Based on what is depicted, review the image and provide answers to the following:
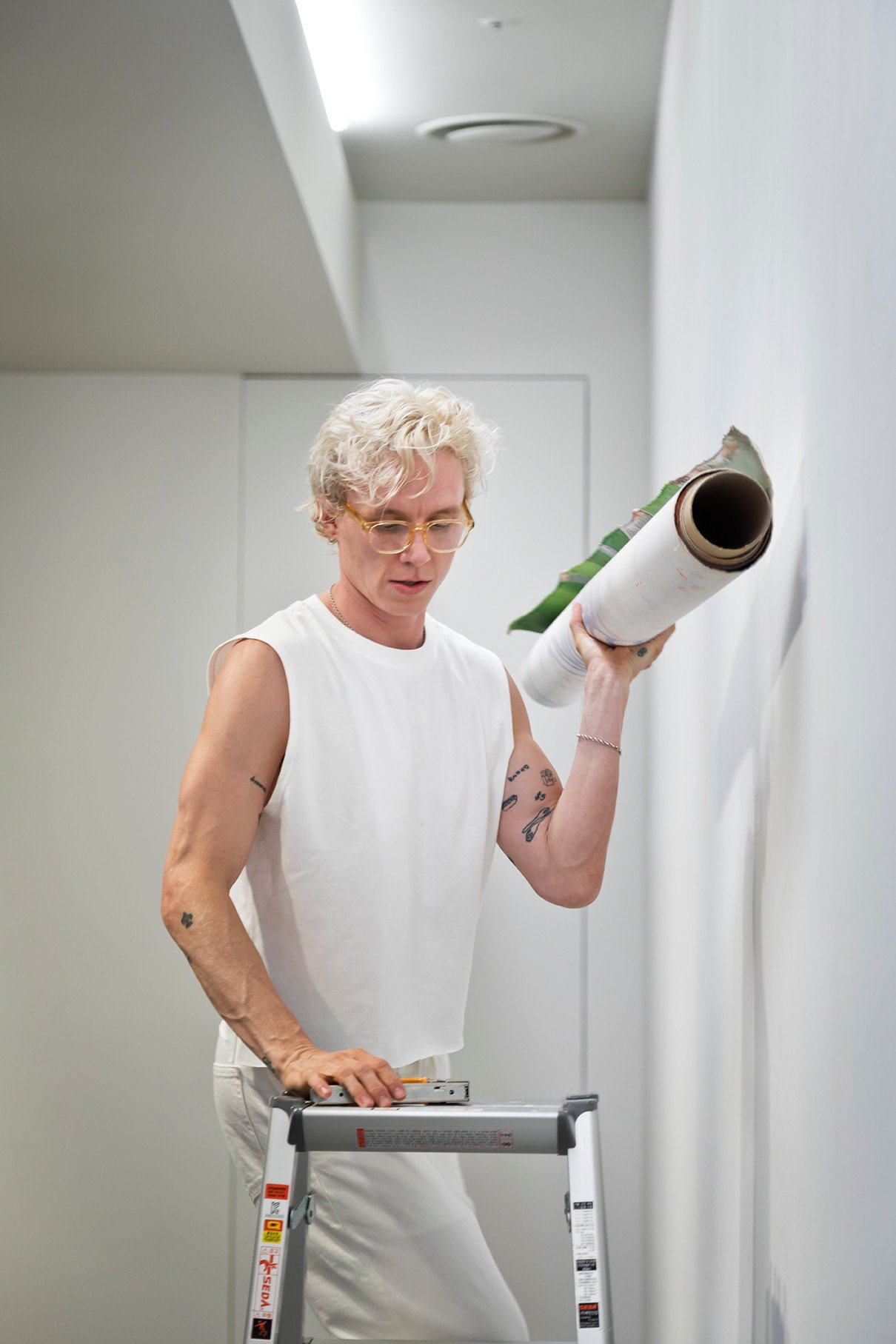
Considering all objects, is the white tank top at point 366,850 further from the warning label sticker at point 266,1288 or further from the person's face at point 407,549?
the warning label sticker at point 266,1288

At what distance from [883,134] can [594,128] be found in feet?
7.78

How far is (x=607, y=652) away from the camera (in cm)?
153

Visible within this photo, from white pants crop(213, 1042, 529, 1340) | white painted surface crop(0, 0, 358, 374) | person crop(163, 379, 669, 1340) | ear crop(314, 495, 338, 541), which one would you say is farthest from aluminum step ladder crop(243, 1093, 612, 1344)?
white painted surface crop(0, 0, 358, 374)

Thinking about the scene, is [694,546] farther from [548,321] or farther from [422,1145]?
[548,321]

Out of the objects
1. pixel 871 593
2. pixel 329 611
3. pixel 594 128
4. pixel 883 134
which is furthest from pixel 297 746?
pixel 594 128

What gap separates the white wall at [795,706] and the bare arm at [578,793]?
A: 0.45ft

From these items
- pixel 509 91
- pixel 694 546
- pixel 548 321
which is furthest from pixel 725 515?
pixel 548 321

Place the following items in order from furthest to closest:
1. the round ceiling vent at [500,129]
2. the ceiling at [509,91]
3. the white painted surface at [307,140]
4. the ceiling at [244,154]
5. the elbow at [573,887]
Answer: the round ceiling vent at [500,129] < the ceiling at [509,91] < the white painted surface at [307,140] < the ceiling at [244,154] < the elbow at [573,887]

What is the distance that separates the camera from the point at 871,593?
2.58ft

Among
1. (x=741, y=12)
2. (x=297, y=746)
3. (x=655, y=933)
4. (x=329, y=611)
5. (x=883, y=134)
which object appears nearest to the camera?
(x=883, y=134)

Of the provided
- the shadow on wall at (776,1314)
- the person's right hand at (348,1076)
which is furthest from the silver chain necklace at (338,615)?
the shadow on wall at (776,1314)

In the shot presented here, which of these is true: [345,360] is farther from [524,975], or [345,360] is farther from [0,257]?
[524,975]

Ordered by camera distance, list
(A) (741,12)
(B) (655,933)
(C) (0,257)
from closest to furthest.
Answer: (A) (741,12) < (C) (0,257) < (B) (655,933)

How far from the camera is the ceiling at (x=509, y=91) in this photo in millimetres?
2492
